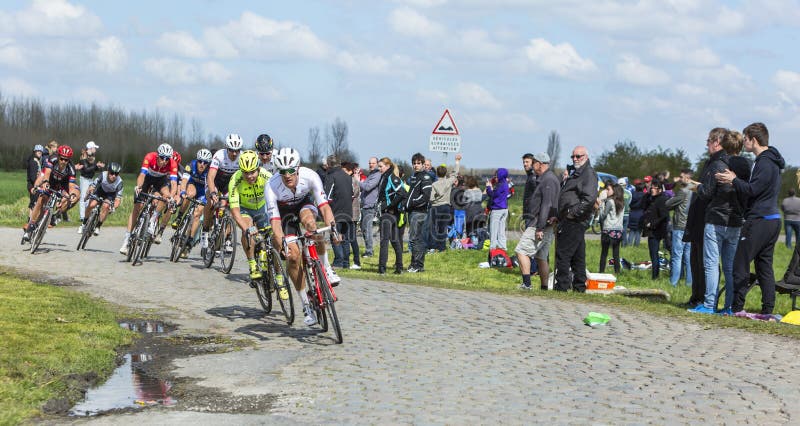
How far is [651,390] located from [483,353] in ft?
6.59

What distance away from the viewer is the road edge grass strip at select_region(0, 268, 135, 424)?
715 cm

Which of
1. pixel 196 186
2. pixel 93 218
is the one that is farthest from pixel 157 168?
pixel 93 218

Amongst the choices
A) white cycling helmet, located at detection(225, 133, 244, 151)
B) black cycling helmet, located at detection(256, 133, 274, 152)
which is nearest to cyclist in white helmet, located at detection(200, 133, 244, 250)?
white cycling helmet, located at detection(225, 133, 244, 151)

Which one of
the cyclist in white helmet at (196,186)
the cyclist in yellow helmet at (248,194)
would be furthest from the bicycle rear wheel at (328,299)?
the cyclist in white helmet at (196,186)

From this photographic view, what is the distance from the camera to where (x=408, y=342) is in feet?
32.9

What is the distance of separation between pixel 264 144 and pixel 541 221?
4.47m

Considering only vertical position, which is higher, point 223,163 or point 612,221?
point 223,163

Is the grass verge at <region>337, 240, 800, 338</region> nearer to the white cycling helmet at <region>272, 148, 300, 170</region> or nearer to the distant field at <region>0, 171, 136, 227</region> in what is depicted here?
the white cycling helmet at <region>272, 148, 300, 170</region>

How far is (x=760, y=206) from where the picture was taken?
11961mm

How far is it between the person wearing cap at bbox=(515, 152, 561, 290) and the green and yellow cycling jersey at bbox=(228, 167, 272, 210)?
4.29m

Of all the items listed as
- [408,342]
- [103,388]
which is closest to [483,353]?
[408,342]

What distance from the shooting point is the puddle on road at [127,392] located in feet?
23.2

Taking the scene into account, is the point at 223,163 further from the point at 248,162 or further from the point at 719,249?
the point at 719,249

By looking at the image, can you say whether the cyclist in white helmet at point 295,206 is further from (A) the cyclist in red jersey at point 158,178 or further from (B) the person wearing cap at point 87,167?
(B) the person wearing cap at point 87,167
